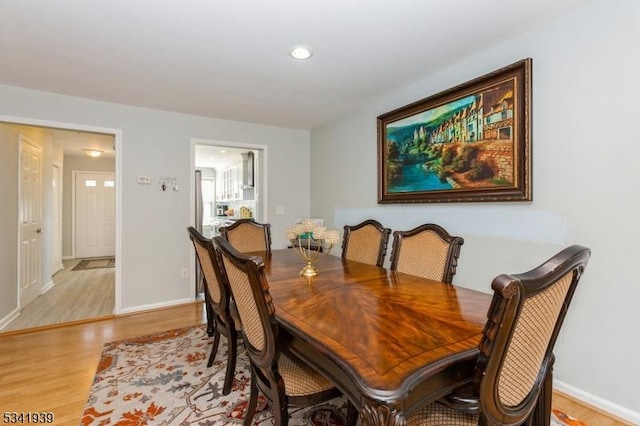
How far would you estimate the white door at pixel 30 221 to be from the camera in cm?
353

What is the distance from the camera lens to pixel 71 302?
3.83m

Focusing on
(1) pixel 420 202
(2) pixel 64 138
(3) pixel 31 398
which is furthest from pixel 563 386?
(2) pixel 64 138

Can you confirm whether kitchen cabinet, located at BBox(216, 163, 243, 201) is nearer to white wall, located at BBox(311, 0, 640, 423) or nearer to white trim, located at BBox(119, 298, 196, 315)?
white trim, located at BBox(119, 298, 196, 315)

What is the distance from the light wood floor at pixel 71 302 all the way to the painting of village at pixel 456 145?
350 cm

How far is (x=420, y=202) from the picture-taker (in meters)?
2.83

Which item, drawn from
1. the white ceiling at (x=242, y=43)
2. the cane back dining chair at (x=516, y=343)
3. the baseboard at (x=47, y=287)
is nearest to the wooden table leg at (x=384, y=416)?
the cane back dining chair at (x=516, y=343)

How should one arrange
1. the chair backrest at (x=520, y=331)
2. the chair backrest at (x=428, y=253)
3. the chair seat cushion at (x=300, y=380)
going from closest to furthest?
the chair backrest at (x=520, y=331)
the chair seat cushion at (x=300, y=380)
the chair backrest at (x=428, y=253)

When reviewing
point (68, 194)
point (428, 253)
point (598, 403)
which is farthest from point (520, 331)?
point (68, 194)

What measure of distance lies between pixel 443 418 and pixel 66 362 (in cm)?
270

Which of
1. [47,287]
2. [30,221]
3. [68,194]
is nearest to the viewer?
[30,221]

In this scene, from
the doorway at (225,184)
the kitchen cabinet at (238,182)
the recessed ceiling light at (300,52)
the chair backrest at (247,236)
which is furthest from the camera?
the kitchen cabinet at (238,182)

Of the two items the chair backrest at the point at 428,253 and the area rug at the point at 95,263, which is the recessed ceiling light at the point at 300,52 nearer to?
the chair backrest at the point at 428,253

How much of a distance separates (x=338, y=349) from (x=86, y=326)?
3.25 m

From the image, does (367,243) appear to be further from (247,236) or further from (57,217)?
(57,217)
